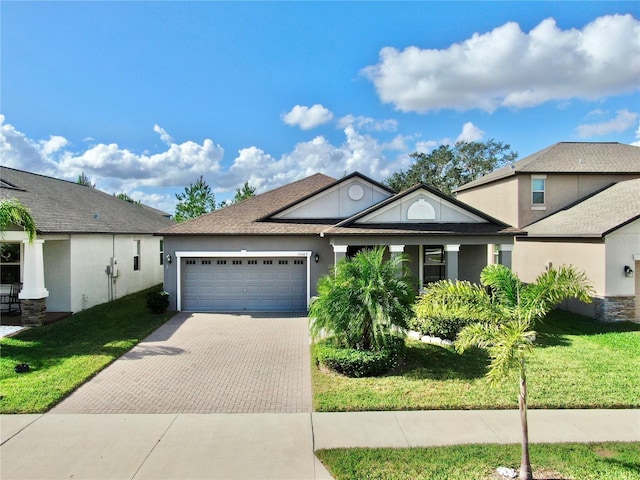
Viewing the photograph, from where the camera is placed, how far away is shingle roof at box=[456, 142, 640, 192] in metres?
19.0

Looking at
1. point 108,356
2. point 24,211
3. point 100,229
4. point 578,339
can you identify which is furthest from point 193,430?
point 100,229

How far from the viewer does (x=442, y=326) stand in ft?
37.9

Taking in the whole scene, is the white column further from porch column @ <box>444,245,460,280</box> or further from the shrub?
porch column @ <box>444,245,460,280</box>

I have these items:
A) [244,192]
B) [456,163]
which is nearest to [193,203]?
[244,192]

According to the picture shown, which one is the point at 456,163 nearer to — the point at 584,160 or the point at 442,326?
the point at 584,160

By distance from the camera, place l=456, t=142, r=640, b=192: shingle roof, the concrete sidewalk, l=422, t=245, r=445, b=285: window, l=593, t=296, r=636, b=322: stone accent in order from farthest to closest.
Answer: l=456, t=142, r=640, b=192: shingle roof
l=422, t=245, r=445, b=285: window
l=593, t=296, r=636, b=322: stone accent
the concrete sidewalk

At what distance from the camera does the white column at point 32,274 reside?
41.7 ft

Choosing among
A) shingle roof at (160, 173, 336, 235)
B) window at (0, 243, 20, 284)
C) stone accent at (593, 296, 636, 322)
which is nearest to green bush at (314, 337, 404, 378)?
shingle roof at (160, 173, 336, 235)

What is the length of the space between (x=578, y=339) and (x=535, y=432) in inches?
271

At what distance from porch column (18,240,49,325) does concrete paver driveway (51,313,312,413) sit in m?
3.84

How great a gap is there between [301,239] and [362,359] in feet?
25.7

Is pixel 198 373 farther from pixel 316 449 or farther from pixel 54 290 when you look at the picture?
pixel 54 290

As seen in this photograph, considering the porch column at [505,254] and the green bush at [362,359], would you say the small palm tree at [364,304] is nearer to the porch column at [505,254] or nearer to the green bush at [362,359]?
the green bush at [362,359]

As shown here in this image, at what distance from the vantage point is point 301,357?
1032 cm
